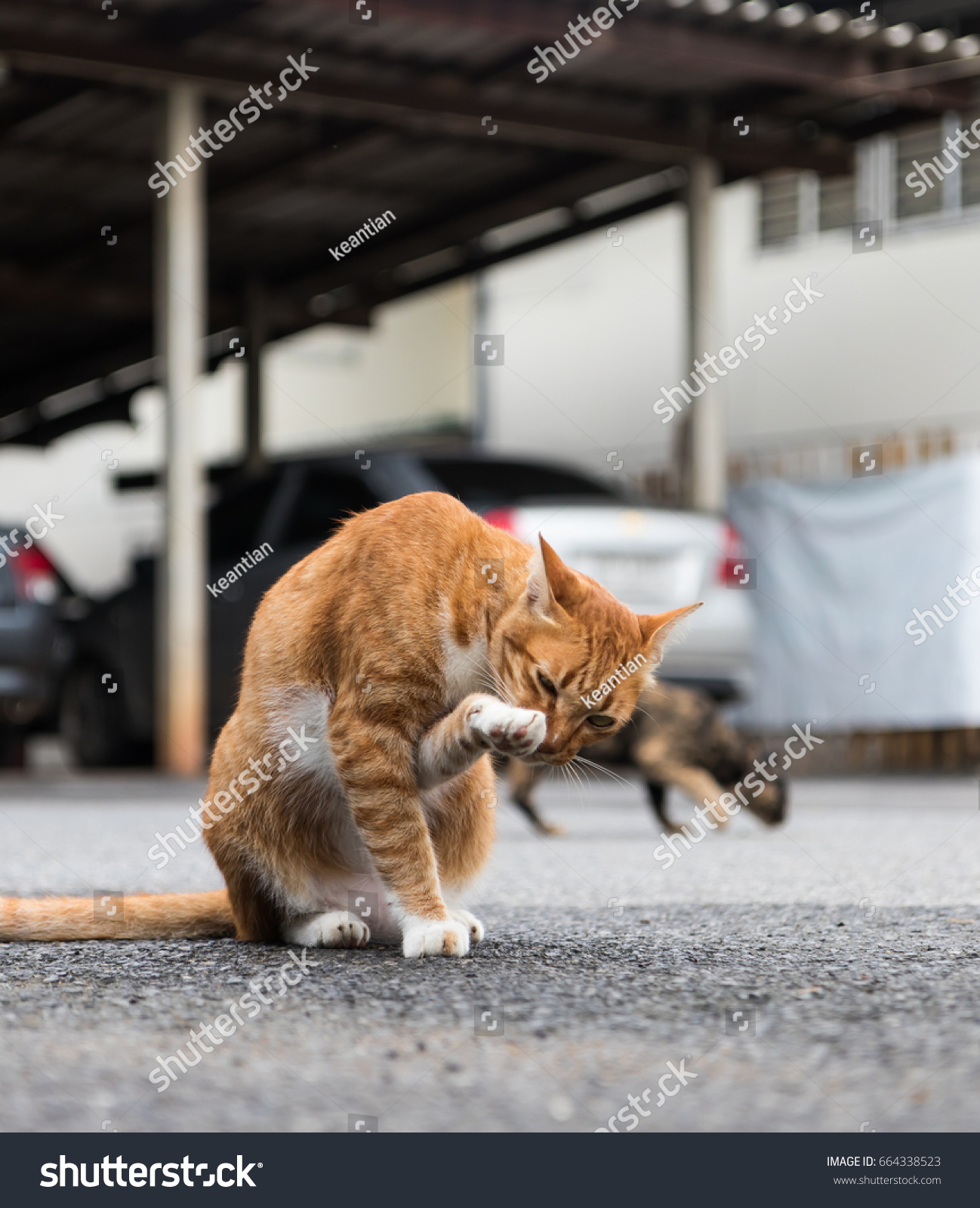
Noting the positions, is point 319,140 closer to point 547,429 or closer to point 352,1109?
point 547,429

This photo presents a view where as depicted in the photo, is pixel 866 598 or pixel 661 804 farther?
pixel 866 598

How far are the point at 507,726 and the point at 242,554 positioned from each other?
6540 millimetres

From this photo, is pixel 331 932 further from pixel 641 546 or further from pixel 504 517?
pixel 641 546

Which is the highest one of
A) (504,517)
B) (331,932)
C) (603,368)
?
(603,368)

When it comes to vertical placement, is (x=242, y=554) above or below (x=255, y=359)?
below

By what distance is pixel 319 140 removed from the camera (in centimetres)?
1237

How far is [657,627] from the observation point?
3553 millimetres

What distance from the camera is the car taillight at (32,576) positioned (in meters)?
9.97

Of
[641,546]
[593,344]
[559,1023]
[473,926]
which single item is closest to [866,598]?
[641,546]

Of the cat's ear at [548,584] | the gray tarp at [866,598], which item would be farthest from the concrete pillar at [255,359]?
the cat's ear at [548,584]

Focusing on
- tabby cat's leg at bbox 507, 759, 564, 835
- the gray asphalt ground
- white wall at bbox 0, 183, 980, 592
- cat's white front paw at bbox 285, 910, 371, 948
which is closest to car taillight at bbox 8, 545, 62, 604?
white wall at bbox 0, 183, 980, 592

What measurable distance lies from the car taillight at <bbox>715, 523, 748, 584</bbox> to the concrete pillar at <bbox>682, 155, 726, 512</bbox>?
2404mm

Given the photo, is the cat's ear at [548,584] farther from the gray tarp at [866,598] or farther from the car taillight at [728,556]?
the gray tarp at [866,598]

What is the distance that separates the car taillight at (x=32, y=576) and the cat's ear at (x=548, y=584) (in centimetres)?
719
